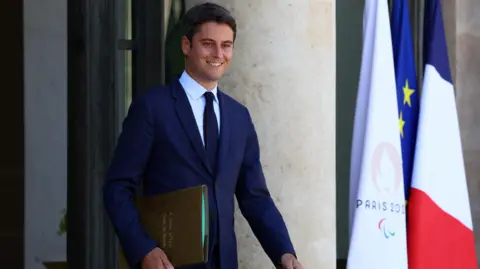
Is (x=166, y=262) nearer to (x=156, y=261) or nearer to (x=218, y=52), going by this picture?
(x=156, y=261)

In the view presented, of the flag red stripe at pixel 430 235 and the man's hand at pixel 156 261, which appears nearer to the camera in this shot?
the man's hand at pixel 156 261

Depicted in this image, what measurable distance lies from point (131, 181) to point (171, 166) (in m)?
0.14

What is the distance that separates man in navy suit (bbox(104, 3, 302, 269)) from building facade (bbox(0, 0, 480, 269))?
0.73 meters

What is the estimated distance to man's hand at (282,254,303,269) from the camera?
427cm

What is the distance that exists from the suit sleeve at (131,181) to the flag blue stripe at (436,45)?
2.13 metres

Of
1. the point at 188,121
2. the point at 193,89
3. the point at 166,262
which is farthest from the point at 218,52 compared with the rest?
the point at 166,262

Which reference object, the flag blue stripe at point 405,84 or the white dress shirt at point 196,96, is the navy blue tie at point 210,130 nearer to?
the white dress shirt at point 196,96

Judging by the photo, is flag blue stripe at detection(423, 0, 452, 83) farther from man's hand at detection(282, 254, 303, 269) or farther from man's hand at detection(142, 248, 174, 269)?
man's hand at detection(142, 248, 174, 269)

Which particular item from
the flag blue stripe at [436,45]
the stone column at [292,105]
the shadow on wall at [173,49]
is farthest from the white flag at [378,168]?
the shadow on wall at [173,49]

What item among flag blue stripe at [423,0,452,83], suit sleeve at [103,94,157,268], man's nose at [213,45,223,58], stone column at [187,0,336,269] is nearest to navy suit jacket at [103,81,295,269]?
suit sleeve at [103,94,157,268]

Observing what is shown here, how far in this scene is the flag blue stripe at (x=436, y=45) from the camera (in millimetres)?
5926
